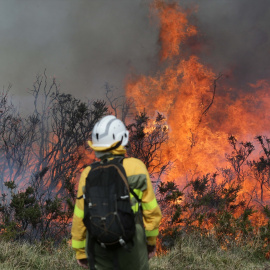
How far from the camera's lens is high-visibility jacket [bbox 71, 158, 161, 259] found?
7.32 feet

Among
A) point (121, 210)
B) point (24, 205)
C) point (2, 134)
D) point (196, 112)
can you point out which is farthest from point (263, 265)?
point (196, 112)

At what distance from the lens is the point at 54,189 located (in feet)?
59.7

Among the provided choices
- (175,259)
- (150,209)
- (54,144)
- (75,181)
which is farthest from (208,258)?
(54,144)

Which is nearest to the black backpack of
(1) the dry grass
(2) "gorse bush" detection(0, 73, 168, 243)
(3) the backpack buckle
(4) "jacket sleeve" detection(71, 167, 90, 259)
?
(3) the backpack buckle

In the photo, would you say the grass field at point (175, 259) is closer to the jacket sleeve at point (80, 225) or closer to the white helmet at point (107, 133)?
the jacket sleeve at point (80, 225)

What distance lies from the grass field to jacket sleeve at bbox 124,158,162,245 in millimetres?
2234

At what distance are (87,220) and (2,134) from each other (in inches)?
644

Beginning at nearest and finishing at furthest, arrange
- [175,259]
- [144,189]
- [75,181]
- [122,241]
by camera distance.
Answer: [122,241] → [144,189] → [175,259] → [75,181]

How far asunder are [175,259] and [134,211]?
270 centimetres

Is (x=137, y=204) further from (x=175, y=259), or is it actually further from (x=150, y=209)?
(x=175, y=259)

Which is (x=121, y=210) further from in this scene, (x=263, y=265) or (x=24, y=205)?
(x=24, y=205)

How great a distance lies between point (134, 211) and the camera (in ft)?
7.41

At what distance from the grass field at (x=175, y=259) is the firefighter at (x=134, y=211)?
207cm

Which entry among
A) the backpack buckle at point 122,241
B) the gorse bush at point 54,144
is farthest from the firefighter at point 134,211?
the gorse bush at point 54,144
